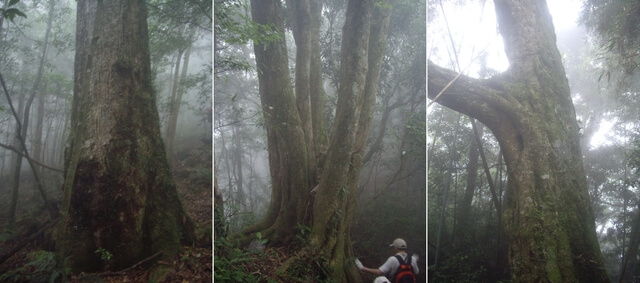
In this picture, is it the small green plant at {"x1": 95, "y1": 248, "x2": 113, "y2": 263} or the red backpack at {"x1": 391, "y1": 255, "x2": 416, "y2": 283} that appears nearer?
the small green plant at {"x1": 95, "y1": 248, "x2": 113, "y2": 263}

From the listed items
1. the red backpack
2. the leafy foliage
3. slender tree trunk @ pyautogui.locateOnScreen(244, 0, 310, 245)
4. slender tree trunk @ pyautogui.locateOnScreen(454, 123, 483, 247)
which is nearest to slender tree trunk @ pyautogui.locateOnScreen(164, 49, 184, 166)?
slender tree trunk @ pyautogui.locateOnScreen(244, 0, 310, 245)

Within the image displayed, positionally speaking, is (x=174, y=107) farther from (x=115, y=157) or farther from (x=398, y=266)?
(x=398, y=266)

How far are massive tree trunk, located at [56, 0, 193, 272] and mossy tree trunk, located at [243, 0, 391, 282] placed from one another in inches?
36.2

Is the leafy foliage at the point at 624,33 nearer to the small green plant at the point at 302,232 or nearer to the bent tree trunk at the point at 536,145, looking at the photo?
the bent tree trunk at the point at 536,145

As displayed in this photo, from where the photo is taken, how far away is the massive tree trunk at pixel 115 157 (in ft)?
4.52

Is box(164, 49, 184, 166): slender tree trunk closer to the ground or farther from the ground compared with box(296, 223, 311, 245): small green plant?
farther from the ground

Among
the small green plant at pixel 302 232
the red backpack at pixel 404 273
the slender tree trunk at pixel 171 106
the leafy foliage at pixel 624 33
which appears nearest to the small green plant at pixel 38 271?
the slender tree trunk at pixel 171 106

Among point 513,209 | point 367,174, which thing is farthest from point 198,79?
point 513,209

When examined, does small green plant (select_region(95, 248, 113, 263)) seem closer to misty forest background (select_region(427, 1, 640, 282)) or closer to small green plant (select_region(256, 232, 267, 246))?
small green plant (select_region(256, 232, 267, 246))

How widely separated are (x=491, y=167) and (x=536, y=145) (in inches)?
29.8

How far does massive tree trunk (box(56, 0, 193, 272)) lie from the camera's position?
4.52 ft

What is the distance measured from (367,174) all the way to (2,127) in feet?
6.75

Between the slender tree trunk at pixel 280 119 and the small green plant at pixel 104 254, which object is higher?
the slender tree trunk at pixel 280 119

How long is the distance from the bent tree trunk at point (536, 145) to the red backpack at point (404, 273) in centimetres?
123
